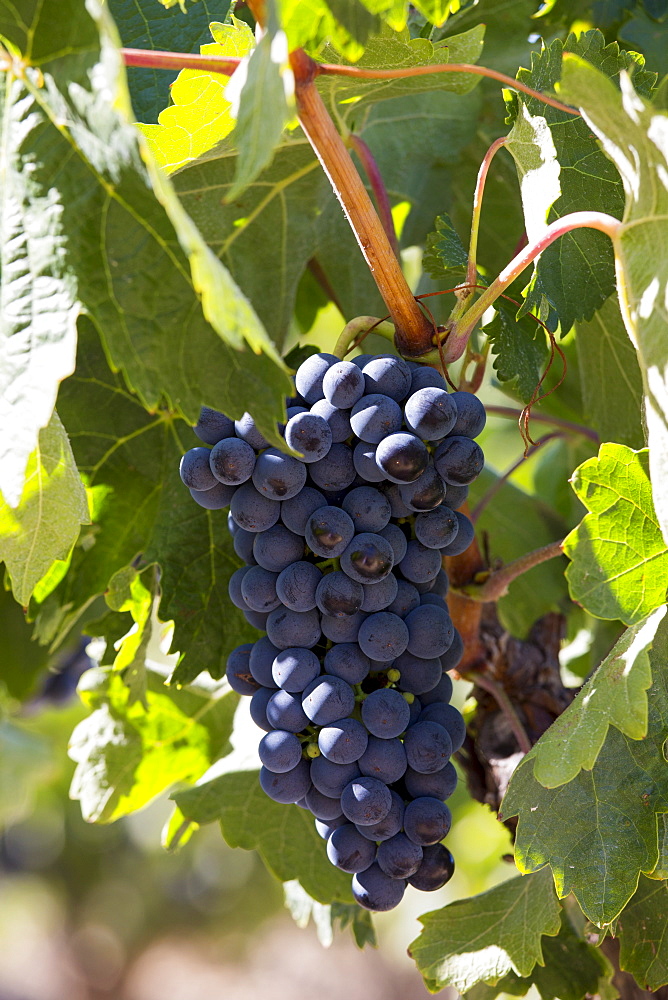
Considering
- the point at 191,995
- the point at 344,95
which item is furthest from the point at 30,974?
the point at 344,95

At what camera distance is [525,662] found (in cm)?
94

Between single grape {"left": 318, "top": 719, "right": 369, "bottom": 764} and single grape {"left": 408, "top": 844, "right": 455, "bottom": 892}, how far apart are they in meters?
0.10

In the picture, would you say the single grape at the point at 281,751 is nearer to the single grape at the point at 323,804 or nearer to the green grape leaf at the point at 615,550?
the single grape at the point at 323,804

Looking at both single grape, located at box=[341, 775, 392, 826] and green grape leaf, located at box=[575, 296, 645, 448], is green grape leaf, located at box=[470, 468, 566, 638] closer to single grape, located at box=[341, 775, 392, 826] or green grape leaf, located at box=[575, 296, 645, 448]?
green grape leaf, located at box=[575, 296, 645, 448]

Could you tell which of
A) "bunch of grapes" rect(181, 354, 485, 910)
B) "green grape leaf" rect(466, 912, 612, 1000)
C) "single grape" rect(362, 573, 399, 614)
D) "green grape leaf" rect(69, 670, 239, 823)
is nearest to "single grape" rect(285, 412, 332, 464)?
"bunch of grapes" rect(181, 354, 485, 910)

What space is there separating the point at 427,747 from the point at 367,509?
0.18 metres

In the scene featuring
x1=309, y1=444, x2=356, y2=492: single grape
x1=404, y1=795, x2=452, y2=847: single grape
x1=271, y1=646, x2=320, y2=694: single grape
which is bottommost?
x1=404, y1=795, x2=452, y2=847: single grape

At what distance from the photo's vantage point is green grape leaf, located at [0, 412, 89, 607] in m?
0.61

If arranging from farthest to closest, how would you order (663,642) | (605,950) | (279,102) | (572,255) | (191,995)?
(191,995) < (605,950) < (572,255) < (663,642) < (279,102)

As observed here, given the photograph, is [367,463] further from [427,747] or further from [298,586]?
[427,747]

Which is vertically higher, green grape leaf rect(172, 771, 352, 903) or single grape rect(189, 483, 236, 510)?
single grape rect(189, 483, 236, 510)

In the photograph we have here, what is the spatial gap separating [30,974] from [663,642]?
660cm

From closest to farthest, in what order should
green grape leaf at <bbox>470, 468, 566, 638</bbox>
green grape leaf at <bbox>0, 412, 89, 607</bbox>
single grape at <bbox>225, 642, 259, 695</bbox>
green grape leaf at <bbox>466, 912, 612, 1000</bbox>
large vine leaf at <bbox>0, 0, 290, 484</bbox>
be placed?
large vine leaf at <bbox>0, 0, 290, 484</bbox> → green grape leaf at <bbox>0, 412, 89, 607</bbox> → single grape at <bbox>225, 642, 259, 695</bbox> → green grape leaf at <bbox>466, 912, 612, 1000</bbox> → green grape leaf at <bbox>470, 468, 566, 638</bbox>

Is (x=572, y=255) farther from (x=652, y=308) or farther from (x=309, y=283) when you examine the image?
(x=309, y=283)
